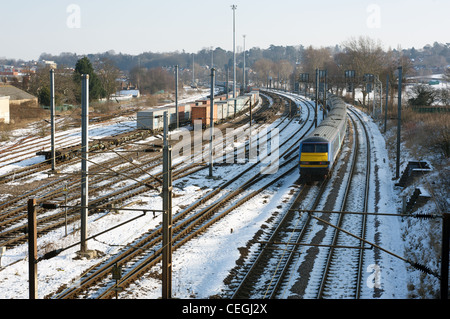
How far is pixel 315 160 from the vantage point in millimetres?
26438

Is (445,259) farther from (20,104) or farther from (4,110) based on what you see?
(20,104)

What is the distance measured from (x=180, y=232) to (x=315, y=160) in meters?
10.6

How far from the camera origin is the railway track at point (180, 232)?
13977 millimetres

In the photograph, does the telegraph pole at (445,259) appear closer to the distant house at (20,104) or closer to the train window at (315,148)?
the train window at (315,148)

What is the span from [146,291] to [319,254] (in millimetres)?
5960

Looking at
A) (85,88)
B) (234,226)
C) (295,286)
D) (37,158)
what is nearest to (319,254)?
(295,286)

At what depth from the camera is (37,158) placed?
33.0 meters

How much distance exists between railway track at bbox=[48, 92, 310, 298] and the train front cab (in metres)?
2.08

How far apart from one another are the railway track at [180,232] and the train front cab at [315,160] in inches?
81.8

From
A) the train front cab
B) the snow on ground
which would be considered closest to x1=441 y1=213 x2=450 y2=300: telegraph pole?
the snow on ground

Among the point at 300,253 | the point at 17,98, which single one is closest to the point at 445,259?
the point at 300,253

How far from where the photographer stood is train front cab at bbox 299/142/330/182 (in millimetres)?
26453

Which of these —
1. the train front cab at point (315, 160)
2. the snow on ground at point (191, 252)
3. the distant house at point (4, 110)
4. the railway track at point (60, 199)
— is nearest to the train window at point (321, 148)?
the train front cab at point (315, 160)

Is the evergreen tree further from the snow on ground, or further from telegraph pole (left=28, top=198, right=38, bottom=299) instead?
telegraph pole (left=28, top=198, right=38, bottom=299)
